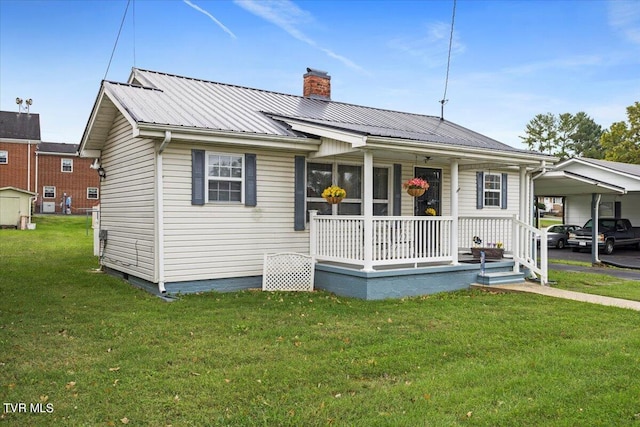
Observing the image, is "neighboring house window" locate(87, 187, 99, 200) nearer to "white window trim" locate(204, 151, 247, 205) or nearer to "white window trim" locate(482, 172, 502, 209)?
"white window trim" locate(204, 151, 247, 205)

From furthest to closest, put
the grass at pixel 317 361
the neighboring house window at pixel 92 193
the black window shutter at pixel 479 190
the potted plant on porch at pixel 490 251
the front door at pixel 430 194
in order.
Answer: the neighboring house window at pixel 92 193 < the black window shutter at pixel 479 190 < the front door at pixel 430 194 < the potted plant on porch at pixel 490 251 < the grass at pixel 317 361

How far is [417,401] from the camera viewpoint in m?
4.20

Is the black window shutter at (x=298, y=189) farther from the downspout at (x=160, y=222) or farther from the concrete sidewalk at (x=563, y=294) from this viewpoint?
the concrete sidewalk at (x=563, y=294)

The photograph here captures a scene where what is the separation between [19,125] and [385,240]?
35.5 m

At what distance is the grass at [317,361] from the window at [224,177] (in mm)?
1986

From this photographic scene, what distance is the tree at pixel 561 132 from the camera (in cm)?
5975

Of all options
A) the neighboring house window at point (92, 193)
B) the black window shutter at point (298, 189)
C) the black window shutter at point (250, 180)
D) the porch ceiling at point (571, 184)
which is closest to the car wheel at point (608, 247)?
the porch ceiling at point (571, 184)

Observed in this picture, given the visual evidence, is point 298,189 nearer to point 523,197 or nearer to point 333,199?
point 333,199

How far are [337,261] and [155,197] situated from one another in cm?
361

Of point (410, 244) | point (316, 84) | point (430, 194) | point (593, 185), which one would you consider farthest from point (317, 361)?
point (593, 185)

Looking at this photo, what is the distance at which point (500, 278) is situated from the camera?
1055 centimetres

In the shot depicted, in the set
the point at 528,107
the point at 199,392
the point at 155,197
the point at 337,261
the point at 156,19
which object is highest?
the point at 528,107

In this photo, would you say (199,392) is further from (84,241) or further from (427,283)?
(84,241)

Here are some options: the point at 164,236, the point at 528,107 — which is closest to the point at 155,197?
the point at 164,236
